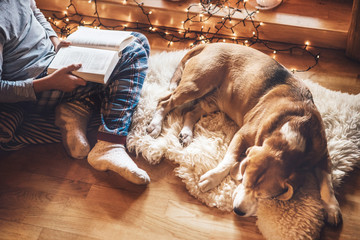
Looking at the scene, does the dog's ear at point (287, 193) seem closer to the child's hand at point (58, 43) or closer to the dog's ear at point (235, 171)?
the dog's ear at point (235, 171)

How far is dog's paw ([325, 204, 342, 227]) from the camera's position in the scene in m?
1.38

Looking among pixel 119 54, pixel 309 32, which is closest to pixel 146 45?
pixel 119 54

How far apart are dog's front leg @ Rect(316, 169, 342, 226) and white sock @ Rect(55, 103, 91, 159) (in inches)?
53.4

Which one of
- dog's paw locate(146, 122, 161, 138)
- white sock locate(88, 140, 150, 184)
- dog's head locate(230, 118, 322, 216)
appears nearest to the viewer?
dog's head locate(230, 118, 322, 216)

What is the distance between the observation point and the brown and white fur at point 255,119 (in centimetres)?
131

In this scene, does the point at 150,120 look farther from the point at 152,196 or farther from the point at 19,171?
the point at 19,171

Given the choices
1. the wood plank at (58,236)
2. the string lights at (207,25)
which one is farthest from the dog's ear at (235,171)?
the string lights at (207,25)

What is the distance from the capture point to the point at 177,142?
5.56 feet

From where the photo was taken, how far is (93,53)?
1578mm

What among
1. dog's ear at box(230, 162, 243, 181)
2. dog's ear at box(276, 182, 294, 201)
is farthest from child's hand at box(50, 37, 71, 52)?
dog's ear at box(276, 182, 294, 201)

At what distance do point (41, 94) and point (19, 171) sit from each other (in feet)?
1.64

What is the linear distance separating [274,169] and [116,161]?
2.80ft

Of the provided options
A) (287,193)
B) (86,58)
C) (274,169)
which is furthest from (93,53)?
(287,193)

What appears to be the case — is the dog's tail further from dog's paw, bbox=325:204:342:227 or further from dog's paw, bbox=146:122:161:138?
dog's paw, bbox=325:204:342:227
